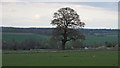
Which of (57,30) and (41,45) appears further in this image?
(41,45)

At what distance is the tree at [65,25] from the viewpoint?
62875 millimetres

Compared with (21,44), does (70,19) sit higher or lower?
higher

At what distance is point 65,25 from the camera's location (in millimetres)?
63312

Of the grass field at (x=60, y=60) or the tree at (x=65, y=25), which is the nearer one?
the grass field at (x=60, y=60)

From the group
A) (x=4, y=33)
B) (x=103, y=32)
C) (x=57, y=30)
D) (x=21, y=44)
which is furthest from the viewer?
(x=103, y=32)

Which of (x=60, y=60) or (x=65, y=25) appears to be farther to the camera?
(x=65, y=25)

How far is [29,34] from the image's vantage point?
10238cm

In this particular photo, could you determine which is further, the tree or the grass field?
the tree

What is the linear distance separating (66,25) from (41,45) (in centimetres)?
2192

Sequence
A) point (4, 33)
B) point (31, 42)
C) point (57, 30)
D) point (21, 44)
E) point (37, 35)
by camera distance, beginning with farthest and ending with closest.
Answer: point (37, 35), point (4, 33), point (31, 42), point (21, 44), point (57, 30)

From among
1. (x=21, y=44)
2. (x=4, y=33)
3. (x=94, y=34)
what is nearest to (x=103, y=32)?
(x=94, y=34)

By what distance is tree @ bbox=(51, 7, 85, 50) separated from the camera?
2475 inches

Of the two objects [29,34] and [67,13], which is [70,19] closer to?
[67,13]

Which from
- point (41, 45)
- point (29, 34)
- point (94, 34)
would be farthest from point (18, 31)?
point (94, 34)
